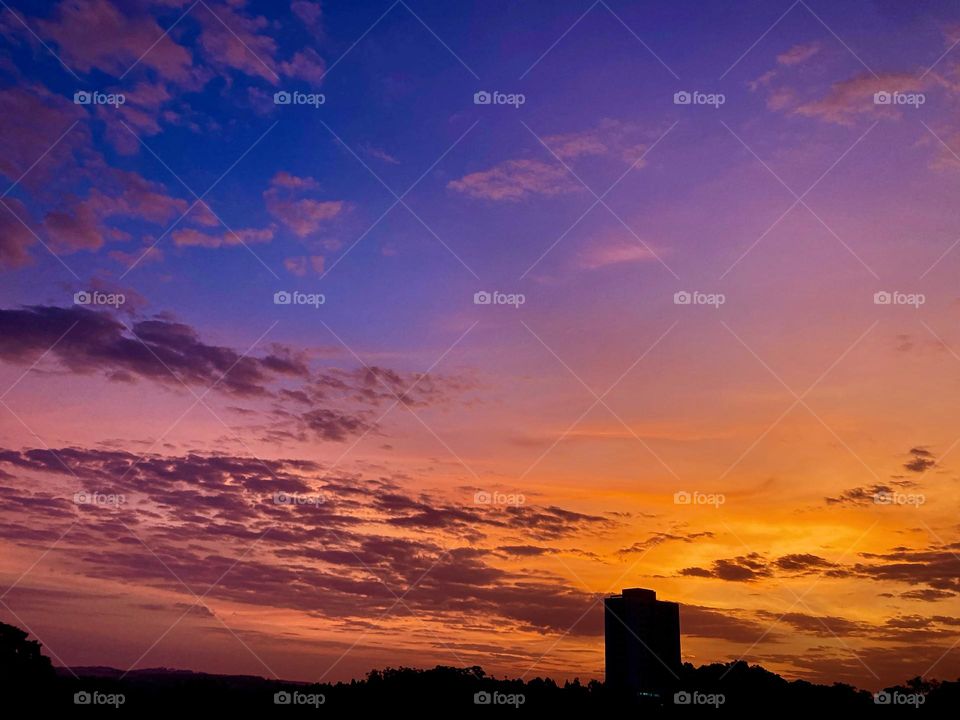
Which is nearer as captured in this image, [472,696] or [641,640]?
[472,696]

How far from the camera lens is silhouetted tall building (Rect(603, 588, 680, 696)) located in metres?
144

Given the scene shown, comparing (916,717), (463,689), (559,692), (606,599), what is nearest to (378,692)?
(463,689)

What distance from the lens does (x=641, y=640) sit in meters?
146

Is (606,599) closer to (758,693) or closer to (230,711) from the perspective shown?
(758,693)

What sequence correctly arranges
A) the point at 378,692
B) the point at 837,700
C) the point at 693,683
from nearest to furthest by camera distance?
the point at 837,700, the point at 378,692, the point at 693,683

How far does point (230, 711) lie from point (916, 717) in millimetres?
56195

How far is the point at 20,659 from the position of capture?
56.5 meters

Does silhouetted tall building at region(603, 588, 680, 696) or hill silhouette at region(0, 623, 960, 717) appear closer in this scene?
hill silhouette at region(0, 623, 960, 717)

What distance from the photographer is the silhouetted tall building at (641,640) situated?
5659 inches

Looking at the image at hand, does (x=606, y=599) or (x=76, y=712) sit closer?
(x=76, y=712)

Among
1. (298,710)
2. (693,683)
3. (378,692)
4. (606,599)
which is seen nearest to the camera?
(298,710)

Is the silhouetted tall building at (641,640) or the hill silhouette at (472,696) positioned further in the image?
the silhouetted tall building at (641,640)

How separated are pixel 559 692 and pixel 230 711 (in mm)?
36659

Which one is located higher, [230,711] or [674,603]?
[674,603]
